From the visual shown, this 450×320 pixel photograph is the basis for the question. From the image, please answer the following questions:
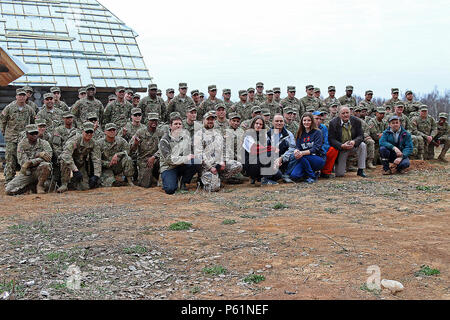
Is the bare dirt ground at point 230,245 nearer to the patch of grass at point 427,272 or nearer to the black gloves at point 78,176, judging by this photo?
the patch of grass at point 427,272

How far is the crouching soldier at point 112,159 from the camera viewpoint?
9.84 m

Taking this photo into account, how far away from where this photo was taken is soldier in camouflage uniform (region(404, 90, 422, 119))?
1412 cm

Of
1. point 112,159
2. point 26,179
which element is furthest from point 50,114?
point 112,159

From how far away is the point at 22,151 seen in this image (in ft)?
30.0

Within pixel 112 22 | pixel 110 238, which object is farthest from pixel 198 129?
pixel 112 22

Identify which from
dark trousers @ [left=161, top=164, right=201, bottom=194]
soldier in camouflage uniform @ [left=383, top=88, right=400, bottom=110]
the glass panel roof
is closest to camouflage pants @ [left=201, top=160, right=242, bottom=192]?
dark trousers @ [left=161, top=164, right=201, bottom=194]

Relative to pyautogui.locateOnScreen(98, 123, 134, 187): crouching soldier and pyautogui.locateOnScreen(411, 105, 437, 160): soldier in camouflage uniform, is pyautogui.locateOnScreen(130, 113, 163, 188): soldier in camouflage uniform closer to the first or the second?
pyautogui.locateOnScreen(98, 123, 134, 187): crouching soldier

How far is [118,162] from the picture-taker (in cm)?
994

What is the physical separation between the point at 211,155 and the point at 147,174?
1.67 m

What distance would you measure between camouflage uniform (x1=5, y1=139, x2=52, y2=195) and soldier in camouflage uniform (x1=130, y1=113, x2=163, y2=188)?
6.18 ft

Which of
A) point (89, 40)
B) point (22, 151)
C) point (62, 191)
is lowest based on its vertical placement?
point (62, 191)
